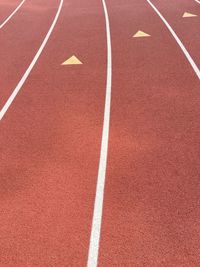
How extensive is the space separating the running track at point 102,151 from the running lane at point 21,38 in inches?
2.1

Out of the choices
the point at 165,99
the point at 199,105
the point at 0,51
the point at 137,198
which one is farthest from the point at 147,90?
the point at 0,51

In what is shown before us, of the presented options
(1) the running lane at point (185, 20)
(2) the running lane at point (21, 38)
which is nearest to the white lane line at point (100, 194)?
(2) the running lane at point (21, 38)

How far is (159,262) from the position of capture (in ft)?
11.7

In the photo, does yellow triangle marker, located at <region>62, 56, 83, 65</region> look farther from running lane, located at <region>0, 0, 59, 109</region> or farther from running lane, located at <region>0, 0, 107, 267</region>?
running lane, located at <region>0, 0, 59, 109</region>

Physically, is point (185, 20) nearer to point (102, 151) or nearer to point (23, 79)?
point (23, 79)

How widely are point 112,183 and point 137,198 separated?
1.29 feet

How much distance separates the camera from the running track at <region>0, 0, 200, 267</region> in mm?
3844

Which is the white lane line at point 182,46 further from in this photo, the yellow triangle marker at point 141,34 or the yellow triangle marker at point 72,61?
the yellow triangle marker at point 72,61

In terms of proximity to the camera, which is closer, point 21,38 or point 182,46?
point 182,46

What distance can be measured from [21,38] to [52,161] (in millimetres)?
6443

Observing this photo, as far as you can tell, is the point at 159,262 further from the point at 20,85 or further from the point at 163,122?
the point at 20,85

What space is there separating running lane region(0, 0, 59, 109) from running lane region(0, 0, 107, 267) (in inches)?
9.9

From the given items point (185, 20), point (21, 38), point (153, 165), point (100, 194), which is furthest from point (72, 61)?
point (100, 194)

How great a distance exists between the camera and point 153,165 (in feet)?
16.3
